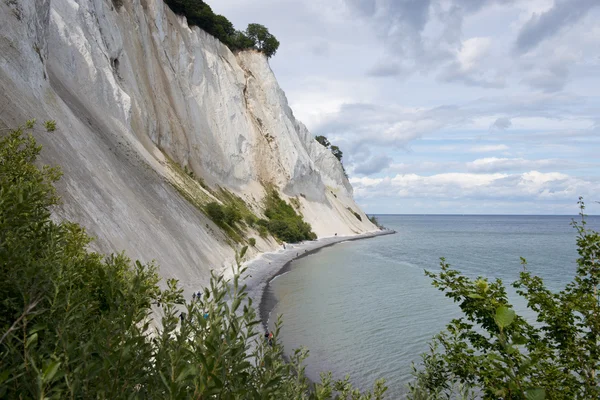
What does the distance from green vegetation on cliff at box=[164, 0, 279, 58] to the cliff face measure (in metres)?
2.08

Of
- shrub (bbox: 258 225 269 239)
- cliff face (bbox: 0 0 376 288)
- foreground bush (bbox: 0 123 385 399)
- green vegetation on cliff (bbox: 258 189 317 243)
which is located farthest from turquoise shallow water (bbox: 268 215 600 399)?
foreground bush (bbox: 0 123 385 399)

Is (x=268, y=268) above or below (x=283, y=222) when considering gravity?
below

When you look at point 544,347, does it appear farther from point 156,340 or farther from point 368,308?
point 368,308

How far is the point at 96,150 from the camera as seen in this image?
2727 cm

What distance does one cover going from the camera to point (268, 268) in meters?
42.8

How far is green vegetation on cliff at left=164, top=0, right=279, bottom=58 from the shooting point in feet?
196

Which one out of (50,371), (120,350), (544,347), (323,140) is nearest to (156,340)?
(120,350)

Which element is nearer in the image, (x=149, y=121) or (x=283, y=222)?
(x=149, y=121)

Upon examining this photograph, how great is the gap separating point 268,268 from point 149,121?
20155 mm

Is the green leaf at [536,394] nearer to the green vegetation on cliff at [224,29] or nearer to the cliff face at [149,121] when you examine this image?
the cliff face at [149,121]

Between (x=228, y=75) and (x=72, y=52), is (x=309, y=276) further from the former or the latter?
(x=228, y=75)

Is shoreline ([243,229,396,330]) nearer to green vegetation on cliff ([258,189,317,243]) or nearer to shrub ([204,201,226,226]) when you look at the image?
green vegetation on cliff ([258,189,317,243])

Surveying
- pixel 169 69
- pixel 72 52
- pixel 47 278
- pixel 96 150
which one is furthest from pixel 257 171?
pixel 47 278

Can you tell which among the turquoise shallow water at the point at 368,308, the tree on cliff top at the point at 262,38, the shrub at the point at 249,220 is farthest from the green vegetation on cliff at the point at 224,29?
the turquoise shallow water at the point at 368,308
